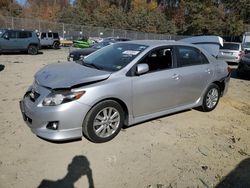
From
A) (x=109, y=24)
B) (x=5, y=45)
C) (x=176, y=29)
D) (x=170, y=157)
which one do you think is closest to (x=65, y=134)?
(x=170, y=157)

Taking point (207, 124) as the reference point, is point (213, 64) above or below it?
above

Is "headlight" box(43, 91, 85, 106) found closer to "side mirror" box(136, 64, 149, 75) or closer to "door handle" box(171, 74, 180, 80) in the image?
"side mirror" box(136, 64, 149, 75)

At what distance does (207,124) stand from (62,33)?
38894 mm

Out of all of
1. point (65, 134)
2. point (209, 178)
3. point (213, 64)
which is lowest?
point (209, 178)

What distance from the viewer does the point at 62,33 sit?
42875 mm

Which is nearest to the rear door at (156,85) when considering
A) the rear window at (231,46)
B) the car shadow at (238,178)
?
the car shadow at (238,178)

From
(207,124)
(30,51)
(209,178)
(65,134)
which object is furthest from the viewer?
(30,51)

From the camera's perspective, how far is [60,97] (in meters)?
4.63

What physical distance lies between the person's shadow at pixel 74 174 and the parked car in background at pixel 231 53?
15448 mm

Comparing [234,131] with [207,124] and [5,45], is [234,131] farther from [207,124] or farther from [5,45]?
[5,45]

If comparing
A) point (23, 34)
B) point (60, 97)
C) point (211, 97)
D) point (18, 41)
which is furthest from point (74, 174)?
point (23, 34)

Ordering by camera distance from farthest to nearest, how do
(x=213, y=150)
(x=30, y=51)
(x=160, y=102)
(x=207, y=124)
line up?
(x=30, y=51) → (x=207, y=124) → (x=160, y=102) → (x=213, y=150)

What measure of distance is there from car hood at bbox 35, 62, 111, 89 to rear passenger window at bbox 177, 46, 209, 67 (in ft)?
5.77

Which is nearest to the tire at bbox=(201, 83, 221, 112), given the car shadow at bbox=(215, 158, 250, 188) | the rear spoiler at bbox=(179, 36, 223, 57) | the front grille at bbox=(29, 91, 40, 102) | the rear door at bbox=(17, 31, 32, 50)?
the rear spoiler at bbox=(179, 36, 223, 57)
